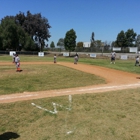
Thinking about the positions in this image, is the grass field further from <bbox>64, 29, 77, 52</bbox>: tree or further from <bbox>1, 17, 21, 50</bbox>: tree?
<bbox>1, 17, 21, 50</bbox>: tree

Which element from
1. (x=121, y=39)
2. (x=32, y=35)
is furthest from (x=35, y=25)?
(x=121, y=39)

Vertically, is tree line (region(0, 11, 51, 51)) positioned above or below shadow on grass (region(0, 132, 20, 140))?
above

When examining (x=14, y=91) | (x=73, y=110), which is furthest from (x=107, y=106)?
(x=14, y=91)

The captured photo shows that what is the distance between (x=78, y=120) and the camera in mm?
6156

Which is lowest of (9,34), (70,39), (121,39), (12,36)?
(70,39)

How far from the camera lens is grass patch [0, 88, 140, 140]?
521 cm

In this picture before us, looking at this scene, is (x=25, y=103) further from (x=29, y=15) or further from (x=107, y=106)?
(x=29, y=15)

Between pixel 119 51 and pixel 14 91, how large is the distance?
42970 mm

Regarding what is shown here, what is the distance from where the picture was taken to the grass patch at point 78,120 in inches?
205

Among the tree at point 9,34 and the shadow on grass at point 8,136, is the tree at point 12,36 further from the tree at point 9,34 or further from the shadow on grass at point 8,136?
the shadow on grass at point 8,136

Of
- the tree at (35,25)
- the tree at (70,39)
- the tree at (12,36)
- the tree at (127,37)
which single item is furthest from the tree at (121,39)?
the tree at (12,36)

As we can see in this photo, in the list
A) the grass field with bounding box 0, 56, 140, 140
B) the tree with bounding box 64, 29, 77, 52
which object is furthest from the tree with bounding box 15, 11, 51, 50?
the grass field with bounding box 0, 56, 140, 140

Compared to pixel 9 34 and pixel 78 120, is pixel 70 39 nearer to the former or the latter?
pixel 9 34

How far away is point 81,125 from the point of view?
228 inches
